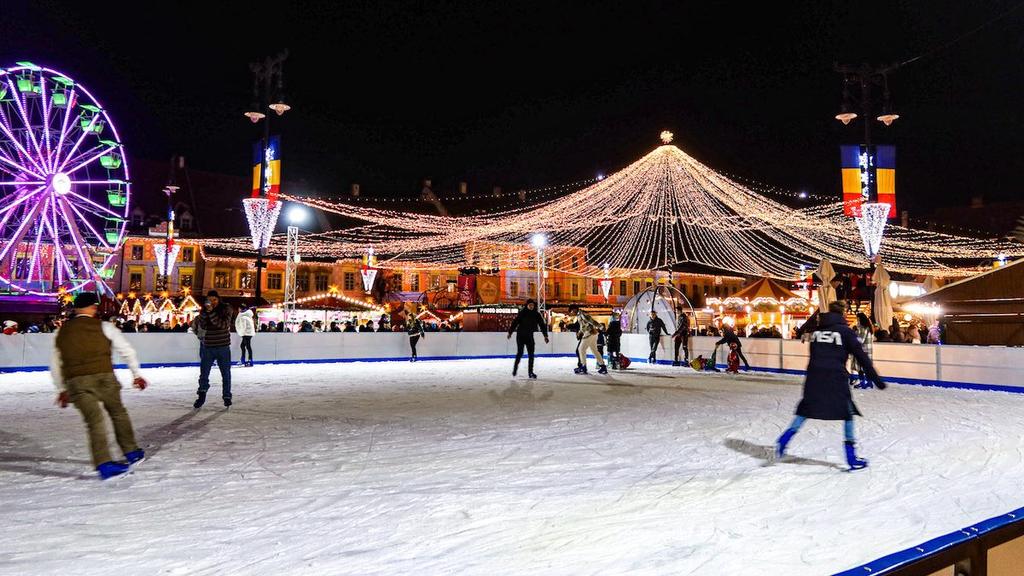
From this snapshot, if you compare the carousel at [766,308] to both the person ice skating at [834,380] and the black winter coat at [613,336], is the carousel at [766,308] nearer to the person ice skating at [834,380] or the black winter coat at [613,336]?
the black winter coat at [613,336]

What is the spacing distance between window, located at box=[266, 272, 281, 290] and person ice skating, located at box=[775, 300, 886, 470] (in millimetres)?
43842

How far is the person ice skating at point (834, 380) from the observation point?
17.9ft

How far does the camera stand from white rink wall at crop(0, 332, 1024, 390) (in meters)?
13.0

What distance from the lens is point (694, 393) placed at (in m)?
11.4

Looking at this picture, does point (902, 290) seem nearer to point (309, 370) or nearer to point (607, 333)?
point (607, 333)

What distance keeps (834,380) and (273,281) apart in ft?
146

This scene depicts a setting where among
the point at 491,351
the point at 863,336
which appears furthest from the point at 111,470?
the point at 491,351

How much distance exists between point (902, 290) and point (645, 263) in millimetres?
17543

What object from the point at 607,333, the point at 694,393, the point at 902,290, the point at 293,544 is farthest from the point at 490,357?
the point at 902,290

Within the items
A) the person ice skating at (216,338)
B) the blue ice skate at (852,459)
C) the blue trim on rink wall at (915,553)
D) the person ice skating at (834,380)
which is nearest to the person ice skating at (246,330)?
the person ice skating at (216,338)

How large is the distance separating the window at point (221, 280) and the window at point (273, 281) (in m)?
2.38

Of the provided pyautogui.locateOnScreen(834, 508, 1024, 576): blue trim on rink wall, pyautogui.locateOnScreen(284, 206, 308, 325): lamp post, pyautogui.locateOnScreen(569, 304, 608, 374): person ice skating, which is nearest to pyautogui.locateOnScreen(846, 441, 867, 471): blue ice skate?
pyautogui.locateOnScreen(834, 508, 1024, 576): blue trim on rink wall

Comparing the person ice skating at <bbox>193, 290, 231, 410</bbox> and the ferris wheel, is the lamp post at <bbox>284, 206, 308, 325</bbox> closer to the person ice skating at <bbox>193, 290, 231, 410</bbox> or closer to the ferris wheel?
the ferris wheel

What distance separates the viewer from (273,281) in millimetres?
45969
